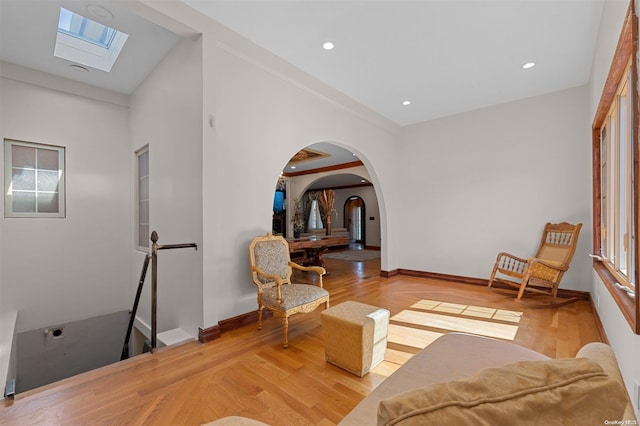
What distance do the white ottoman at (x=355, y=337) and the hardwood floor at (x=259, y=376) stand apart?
0.08 m

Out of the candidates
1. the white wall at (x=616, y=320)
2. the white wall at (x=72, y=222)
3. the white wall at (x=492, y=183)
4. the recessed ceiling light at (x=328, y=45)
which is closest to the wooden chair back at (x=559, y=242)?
the white wall at (x=492, y=183)

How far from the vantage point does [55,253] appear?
4.00 meters

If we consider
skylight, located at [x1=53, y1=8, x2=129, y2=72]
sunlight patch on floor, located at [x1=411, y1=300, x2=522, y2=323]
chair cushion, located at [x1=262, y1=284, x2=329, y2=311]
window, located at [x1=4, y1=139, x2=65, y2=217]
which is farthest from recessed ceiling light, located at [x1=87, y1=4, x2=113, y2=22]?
sunlight patch on floor, located at [x1=411, y1=300, x2=522, y2=323]

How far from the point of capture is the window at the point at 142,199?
14.0 ft

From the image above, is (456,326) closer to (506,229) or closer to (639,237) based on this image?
(639,237)

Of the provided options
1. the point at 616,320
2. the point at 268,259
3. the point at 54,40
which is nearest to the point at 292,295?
the point at 268,259

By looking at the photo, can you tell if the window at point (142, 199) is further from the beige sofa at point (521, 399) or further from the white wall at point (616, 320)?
the white wall at point (616, 320)

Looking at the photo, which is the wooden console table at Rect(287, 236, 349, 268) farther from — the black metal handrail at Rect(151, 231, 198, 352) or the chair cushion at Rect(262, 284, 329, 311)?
the black metal handrail at Rect(151, 231, 198, 352)

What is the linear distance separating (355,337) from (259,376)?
0.81m

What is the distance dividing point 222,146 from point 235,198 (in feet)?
1.90

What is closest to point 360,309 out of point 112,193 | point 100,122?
point 112,193

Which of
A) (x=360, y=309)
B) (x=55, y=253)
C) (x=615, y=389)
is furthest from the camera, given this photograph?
(x=55, y=253)

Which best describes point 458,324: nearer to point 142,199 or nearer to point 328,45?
point 328,45

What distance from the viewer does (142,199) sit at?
14.6 ft
